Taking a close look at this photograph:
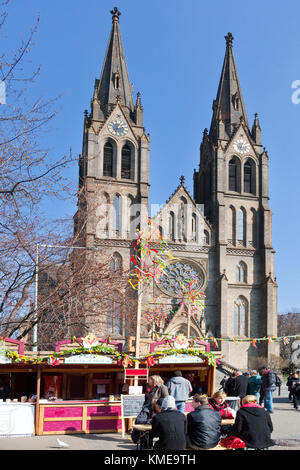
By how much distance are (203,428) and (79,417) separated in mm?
5539

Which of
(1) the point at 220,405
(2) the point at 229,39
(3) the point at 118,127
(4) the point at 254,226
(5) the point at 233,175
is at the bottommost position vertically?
(1) the point at 220,405

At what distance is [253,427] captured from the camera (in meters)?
7.57

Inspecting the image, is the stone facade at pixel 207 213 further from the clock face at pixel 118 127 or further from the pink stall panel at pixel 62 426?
the pink stall panel at pixel 62 426

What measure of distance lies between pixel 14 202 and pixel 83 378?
704cm

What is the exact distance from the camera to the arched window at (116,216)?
140 ft

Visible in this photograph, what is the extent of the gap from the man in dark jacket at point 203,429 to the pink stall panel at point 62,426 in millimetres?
5282

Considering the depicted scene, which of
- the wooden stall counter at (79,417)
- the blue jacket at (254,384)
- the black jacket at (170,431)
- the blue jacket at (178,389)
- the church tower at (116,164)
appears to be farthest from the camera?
the church tower at (116,164)

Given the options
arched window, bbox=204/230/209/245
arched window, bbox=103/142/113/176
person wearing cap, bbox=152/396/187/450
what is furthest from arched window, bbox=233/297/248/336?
person wearing cap, bbox=152/396/187/450

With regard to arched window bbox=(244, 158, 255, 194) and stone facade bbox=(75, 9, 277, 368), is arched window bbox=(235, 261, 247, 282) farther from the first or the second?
arched window bbox=(244, 158, 255, 194)

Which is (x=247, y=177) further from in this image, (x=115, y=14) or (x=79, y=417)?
(x=79, y=417)

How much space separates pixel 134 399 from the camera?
1226 centimetres

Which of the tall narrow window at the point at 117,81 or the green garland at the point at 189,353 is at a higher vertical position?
the tall narrow window at the point at 117,81

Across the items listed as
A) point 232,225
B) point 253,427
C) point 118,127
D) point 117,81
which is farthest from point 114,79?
point 253,427

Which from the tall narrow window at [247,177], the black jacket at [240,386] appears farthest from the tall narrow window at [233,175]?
the black jacket at [240,386]
